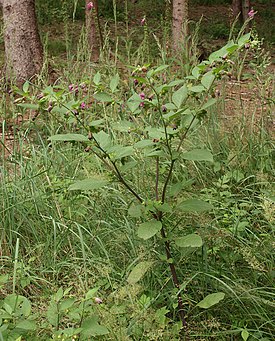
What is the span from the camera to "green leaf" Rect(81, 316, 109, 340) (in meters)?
1.91

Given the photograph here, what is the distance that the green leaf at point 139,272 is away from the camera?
221 centimetres

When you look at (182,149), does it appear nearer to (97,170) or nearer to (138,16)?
(97,170)

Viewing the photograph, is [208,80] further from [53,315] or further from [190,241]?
[53,315]

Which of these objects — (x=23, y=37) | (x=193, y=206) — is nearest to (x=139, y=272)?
(x=193, y=206)

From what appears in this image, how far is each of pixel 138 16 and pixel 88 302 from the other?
1350cm

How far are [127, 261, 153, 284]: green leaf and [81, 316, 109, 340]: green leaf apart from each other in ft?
0.86

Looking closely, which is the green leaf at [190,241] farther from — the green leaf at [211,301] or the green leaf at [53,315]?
the green leaf at [53,315]

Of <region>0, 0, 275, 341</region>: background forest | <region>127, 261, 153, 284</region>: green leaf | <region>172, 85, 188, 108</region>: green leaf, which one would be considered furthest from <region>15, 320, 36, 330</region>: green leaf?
<region>172, 85, 188, 108</region>: green leaf

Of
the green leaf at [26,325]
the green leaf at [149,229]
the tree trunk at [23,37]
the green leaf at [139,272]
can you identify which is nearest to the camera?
the green leaf at [26,325]

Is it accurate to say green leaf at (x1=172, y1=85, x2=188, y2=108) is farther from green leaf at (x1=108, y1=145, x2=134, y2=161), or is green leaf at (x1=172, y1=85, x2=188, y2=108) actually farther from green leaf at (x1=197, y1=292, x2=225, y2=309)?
green leaf at (x1=197, y1=292, x2=225, y2=309)

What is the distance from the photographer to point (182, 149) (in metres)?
3.62

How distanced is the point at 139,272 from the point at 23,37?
4.74 m

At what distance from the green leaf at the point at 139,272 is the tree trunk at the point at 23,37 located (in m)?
4.46

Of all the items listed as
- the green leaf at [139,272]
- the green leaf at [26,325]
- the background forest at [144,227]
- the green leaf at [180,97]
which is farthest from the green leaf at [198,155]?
the green leaf at [26,325]
